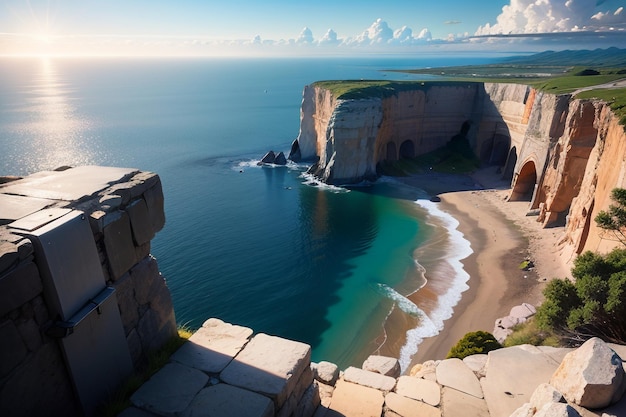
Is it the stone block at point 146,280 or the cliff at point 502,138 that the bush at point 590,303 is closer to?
the cliff at point 502,138

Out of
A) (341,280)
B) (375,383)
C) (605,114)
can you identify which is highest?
(605,114)

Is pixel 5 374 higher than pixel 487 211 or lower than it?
higher

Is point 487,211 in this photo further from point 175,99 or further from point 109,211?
point 175,99

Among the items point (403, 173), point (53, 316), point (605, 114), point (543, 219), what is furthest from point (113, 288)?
point (403, 173)

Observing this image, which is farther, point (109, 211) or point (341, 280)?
point (341, 280)

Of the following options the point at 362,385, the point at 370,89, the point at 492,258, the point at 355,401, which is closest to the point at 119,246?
the point at 355,401

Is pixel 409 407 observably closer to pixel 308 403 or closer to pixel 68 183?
pixel 308 403
